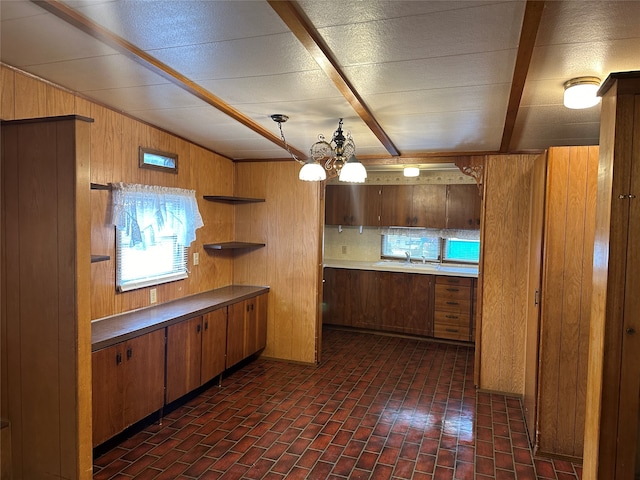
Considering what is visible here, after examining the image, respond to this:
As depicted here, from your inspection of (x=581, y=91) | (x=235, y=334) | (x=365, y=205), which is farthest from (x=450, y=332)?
(x=581, y=91)

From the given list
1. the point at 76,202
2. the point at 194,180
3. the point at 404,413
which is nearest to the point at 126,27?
the point at 76,202

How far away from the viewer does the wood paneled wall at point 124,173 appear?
2.34 m

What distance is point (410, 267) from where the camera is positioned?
18.3ft

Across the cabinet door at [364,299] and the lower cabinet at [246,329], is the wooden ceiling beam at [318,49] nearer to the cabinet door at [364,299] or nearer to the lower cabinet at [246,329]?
the lower cabinet at [246,329]

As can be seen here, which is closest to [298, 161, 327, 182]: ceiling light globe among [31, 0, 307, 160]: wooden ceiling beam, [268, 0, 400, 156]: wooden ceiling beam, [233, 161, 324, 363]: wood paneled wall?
[268, 0, 400, 156]: wooden ceiling beam

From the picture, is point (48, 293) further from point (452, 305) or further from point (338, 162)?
point (452, 305)

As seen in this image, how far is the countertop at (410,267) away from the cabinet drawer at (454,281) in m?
0.05

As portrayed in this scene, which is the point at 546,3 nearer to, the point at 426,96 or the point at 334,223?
the point at 426,96

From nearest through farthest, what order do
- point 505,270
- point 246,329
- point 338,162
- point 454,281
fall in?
point 338,162 < point 505,270 < point 246,329 < point 454,281

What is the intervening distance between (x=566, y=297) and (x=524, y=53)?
5.36 feet

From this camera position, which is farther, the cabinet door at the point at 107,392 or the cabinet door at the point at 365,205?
the cabinet door at the point at 365,205

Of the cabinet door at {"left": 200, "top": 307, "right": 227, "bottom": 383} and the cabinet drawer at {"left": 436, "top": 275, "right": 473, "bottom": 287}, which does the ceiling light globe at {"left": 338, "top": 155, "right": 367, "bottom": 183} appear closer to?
the cabinet door at {"left": 200, "top": 307, "right": 227, "bottom": 383}

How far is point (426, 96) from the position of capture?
2396 millimetres

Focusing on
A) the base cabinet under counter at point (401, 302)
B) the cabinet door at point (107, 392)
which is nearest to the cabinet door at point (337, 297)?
the base cabinet under counter at point (401, 302)
